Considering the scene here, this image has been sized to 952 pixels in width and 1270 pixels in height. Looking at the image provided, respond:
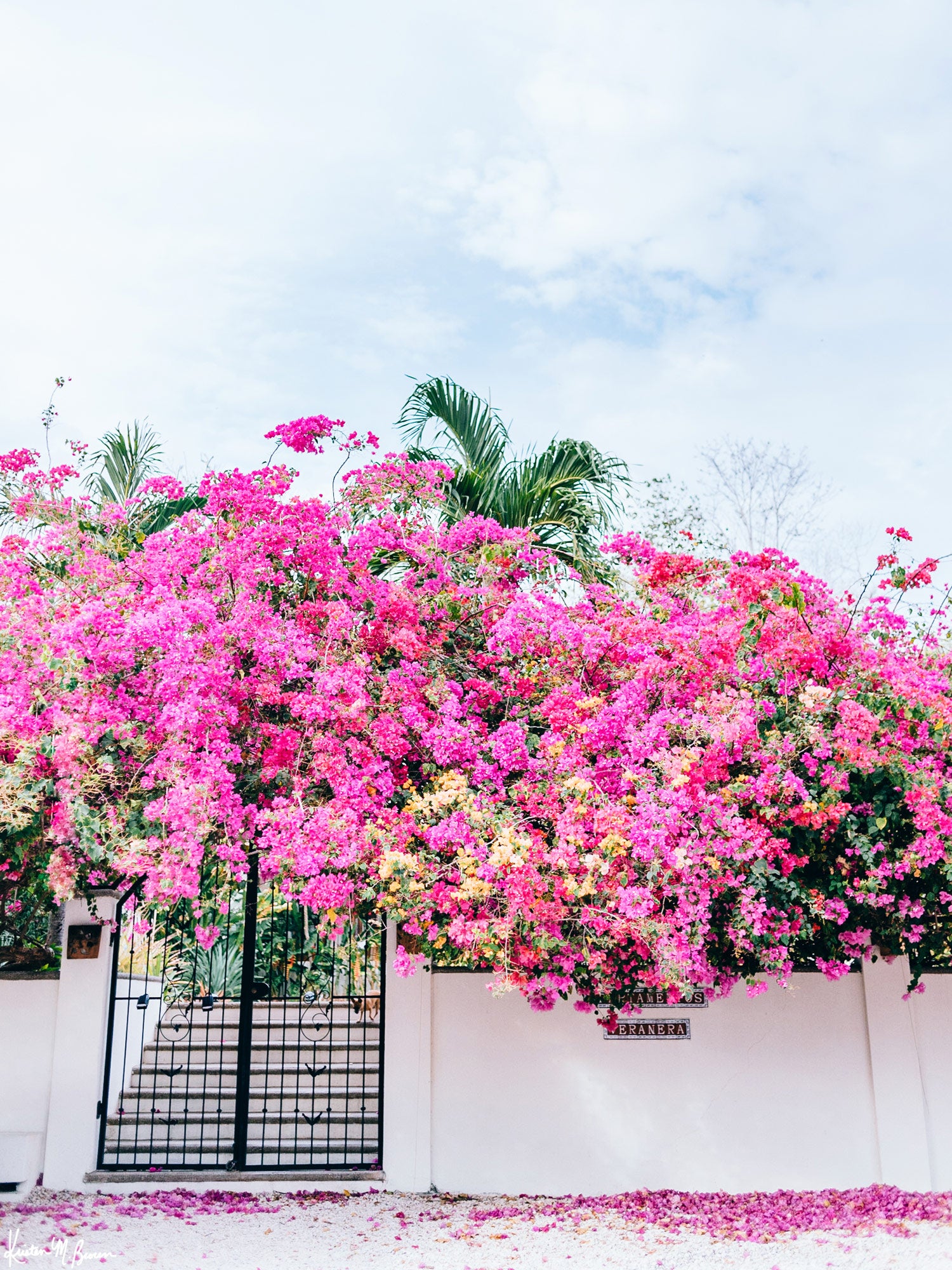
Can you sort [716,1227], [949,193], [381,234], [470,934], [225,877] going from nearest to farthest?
1. [470,934]
2. [716,1227]
3. [225,877]
4. [381,234]
5. [949,193]

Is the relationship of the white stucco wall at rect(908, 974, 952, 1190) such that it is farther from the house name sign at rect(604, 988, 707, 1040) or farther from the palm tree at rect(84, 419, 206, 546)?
the palm tree at rect(84, 419, 206, 546)

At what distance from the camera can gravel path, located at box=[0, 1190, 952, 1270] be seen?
518 centimetres

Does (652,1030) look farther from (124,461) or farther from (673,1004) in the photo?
(124,461)

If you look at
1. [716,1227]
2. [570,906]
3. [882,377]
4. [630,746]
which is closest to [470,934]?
[570,906]

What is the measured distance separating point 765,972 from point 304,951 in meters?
4.23

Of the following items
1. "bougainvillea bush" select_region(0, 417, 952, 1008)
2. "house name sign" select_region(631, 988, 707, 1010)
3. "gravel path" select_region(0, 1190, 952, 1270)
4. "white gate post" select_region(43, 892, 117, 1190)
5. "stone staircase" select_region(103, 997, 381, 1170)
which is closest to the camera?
"gravel path" select_region(0, 1190, 952, 1270)

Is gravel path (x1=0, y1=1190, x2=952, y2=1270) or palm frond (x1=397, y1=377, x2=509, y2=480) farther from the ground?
palm frond (x1=397, y1=377, x2=509, y2=480)

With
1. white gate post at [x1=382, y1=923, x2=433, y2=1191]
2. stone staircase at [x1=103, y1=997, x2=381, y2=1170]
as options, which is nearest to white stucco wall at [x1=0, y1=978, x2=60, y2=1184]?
stone staircase at [x1=103, y1=997, x2=381, y2=1170]

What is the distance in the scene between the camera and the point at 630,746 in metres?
5.98

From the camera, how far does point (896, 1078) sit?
680cm

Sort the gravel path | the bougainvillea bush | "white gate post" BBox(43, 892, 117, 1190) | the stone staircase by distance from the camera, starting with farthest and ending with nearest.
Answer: the stone staircase → "white gate post" BBox(43, 892, 117, 1190) → the bougainvillea bush → the gravel path

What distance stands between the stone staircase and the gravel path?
0.52 metres

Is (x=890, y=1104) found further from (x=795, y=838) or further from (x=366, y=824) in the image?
(x=366, y=824)

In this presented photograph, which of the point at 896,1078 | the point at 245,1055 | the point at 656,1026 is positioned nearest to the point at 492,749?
the point at 656,1026
